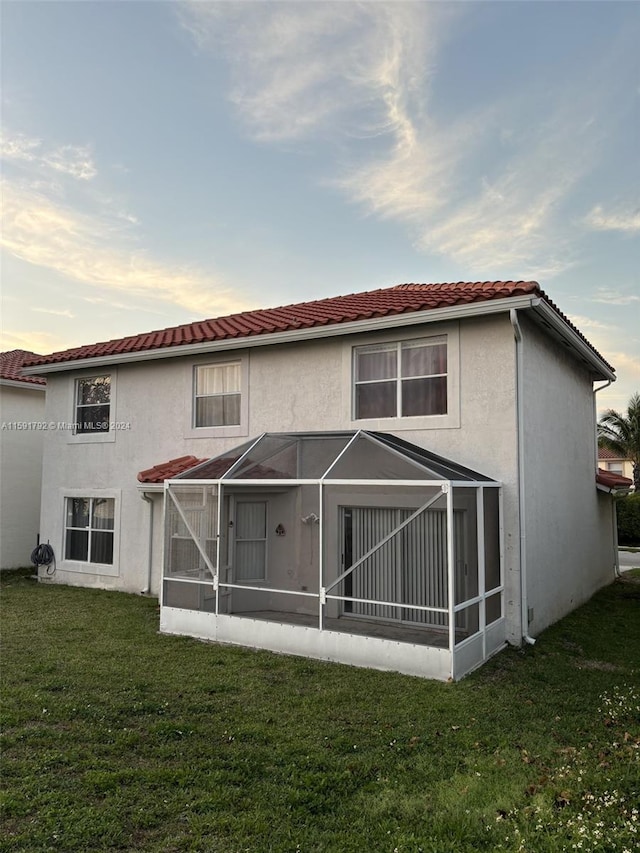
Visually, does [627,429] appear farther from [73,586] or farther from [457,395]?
[73,586]

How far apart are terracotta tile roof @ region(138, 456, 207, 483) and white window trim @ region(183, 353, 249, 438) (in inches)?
25.7

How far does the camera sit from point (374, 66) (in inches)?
459

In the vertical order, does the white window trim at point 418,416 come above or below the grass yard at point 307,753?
above

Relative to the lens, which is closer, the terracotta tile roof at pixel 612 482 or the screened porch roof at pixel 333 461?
the screened porch roof at pixel 333 461

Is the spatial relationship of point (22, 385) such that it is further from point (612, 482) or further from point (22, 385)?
point (612, 482)

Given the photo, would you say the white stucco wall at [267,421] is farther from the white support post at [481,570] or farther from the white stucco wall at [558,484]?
the white support post at [481,570]

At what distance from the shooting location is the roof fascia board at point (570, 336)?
380 inches

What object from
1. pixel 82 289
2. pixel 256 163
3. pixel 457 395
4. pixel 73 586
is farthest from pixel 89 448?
pixel 457 395

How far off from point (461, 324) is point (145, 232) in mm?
9110

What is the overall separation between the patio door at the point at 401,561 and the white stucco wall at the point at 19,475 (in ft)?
38.4

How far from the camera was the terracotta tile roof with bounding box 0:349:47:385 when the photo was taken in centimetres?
1748

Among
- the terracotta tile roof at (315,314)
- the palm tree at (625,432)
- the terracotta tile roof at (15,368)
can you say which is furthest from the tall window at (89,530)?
the palm tree at (625,432)

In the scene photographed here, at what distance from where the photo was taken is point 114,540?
1420 centimetres

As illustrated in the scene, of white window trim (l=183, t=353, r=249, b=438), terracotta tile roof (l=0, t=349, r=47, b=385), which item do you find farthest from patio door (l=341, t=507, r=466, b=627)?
terracotta tile roof (l=0, t=349, r=47, b=385)
